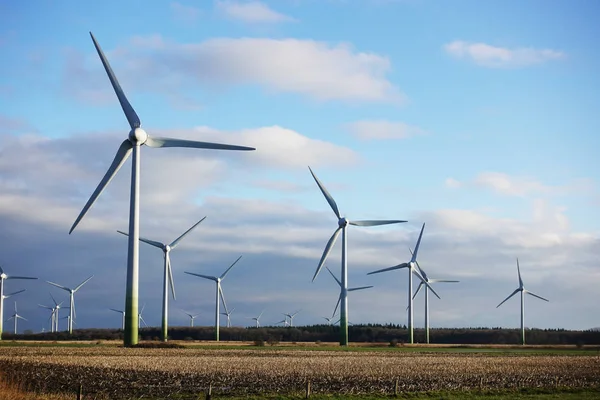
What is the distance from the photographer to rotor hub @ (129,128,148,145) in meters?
79.0

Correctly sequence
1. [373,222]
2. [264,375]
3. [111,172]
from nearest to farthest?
[264,375] → [111,172] → [373,222]

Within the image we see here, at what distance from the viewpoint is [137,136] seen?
79.0 metres

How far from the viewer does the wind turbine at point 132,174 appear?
73.2 metres

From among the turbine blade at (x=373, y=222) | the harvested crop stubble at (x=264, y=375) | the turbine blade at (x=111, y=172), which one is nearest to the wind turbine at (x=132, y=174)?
the turbine blade at (x=111, y=172)

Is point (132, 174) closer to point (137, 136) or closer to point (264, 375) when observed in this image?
point (137, 136)

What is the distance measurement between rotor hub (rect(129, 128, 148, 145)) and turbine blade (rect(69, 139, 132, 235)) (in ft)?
2.88

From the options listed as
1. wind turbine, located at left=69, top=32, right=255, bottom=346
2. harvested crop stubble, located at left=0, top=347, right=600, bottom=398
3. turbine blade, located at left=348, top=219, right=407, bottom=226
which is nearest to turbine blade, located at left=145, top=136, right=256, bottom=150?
wind turbine, located at left=69, top=32, right=255, bottom=346

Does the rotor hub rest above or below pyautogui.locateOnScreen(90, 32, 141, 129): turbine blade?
below

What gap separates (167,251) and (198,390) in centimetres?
8318

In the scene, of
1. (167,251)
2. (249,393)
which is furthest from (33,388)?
(167,251)

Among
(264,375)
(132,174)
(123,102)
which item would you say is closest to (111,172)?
(132,174)

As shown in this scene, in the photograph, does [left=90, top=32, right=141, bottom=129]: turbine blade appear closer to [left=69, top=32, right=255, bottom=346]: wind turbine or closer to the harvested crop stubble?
[left=69, top=32, right=255, bottom=346]: wind turbine

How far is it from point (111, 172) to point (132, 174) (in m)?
2.04

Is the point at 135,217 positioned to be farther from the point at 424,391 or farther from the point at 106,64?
the point at 424,391
